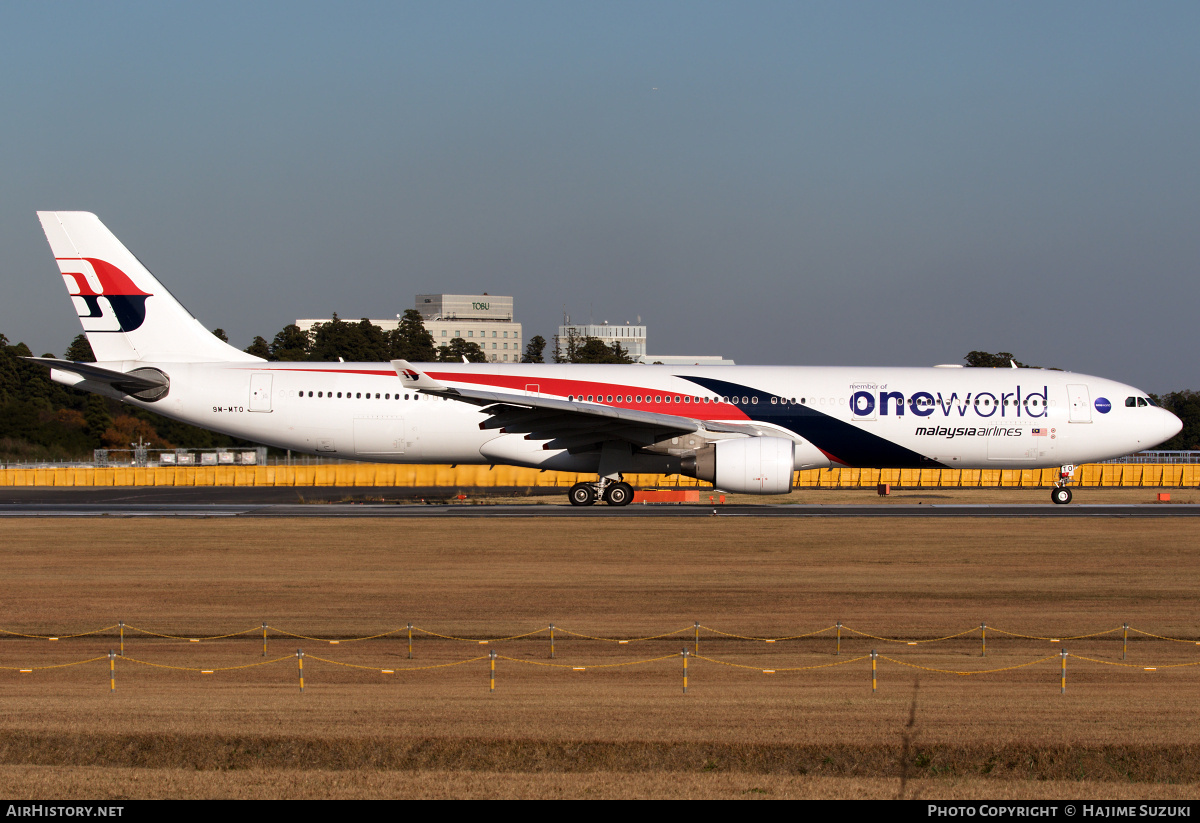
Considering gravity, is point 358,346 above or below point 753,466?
above

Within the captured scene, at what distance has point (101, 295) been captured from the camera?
2720 centimetres

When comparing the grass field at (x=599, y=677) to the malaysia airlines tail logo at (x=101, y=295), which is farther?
the malaysia airlines tail logo at (x=101, y=295)

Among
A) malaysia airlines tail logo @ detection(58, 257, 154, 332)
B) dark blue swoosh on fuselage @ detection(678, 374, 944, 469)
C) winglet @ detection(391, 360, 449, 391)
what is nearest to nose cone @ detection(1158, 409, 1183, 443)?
dark blue swoosh on fuselage @ detection(678, 374, 944, 469)

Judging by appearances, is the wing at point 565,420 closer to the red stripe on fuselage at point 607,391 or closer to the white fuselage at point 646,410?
the red stripe on fuselage at point 607,391

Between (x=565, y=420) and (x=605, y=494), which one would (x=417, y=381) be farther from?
(x=605, y=494)

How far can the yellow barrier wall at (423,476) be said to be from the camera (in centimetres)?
4253

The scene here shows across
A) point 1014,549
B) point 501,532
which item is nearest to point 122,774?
point 501,532

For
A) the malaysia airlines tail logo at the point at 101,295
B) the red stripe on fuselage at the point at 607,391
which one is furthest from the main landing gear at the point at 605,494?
the malaysia airlines tail logo at the point at 101,295

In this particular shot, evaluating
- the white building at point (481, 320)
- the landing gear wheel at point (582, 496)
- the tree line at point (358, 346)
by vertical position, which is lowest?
the landing gear wheel at point (582, 496)

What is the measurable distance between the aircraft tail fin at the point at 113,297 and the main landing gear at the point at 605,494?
1079 centimetres

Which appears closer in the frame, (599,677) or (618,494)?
(599,677)

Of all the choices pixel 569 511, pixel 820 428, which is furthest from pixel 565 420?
pixel 820 428

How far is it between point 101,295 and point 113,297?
1.02 feet
